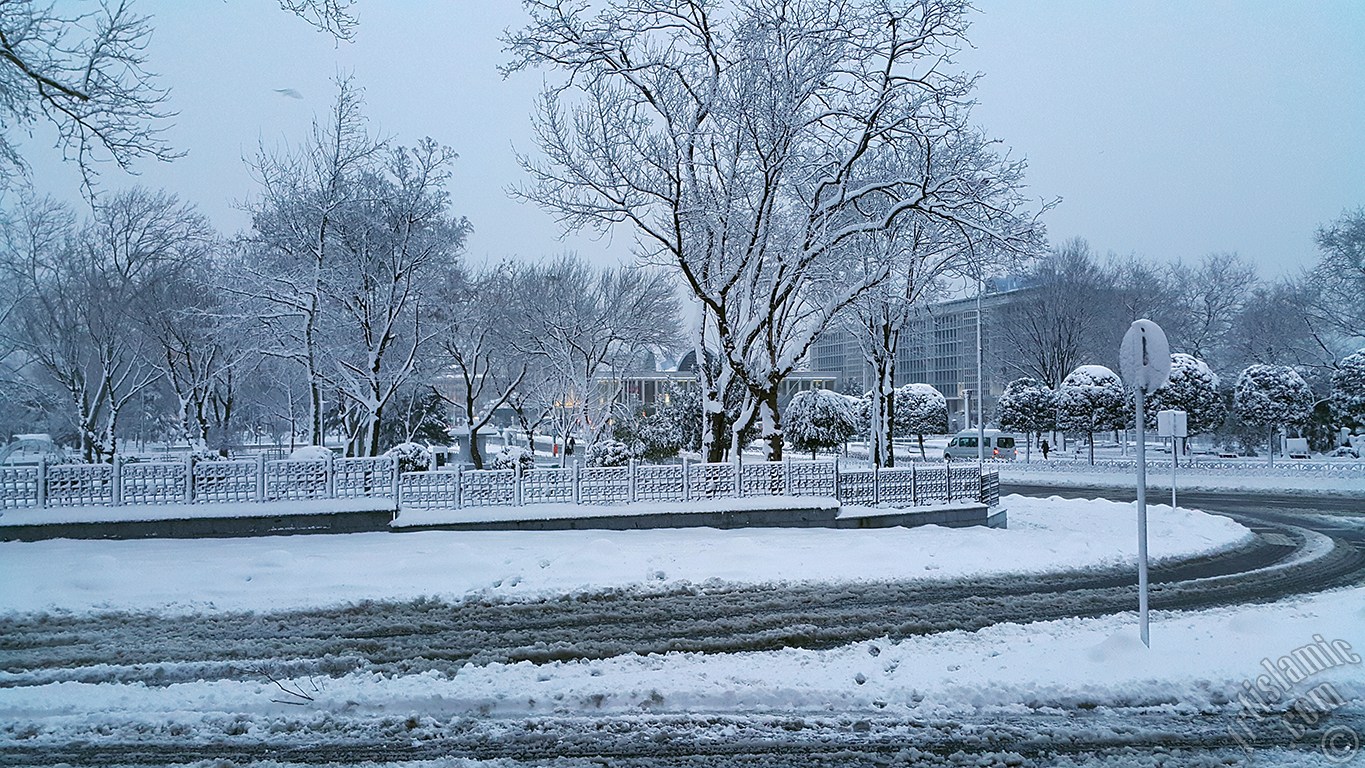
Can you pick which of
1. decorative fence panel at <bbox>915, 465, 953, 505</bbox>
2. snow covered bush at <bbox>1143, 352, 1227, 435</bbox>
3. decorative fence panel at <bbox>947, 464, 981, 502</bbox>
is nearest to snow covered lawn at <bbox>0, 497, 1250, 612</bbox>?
decorative fence panel at <bbox>915, 465, 953, 505</bbox>

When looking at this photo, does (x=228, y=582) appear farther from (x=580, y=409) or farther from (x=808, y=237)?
(x=580, y=409)

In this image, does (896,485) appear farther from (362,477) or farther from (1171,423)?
(362,477)

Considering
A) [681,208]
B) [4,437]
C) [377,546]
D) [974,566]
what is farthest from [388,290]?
[4,437]

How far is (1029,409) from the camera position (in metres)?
44.5

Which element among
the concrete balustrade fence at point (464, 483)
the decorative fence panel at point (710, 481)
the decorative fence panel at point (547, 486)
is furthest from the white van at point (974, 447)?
the decorative fence panel at point (547, 486)

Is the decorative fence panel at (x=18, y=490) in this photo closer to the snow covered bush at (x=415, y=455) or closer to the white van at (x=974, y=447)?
the snow covered bush at (x=415, y=455)

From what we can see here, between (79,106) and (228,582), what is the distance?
21.3 ft

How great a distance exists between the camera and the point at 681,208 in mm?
18734

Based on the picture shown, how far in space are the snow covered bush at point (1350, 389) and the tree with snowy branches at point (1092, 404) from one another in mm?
8620

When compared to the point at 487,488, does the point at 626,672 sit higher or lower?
lower

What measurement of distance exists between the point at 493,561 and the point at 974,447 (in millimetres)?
38295

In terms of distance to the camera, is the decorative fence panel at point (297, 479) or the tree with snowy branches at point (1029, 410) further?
the tree with snowy branches at point (1029, 410)

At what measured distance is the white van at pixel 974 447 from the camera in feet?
147

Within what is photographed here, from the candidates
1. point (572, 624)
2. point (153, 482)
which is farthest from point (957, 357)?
point (572, 624)
